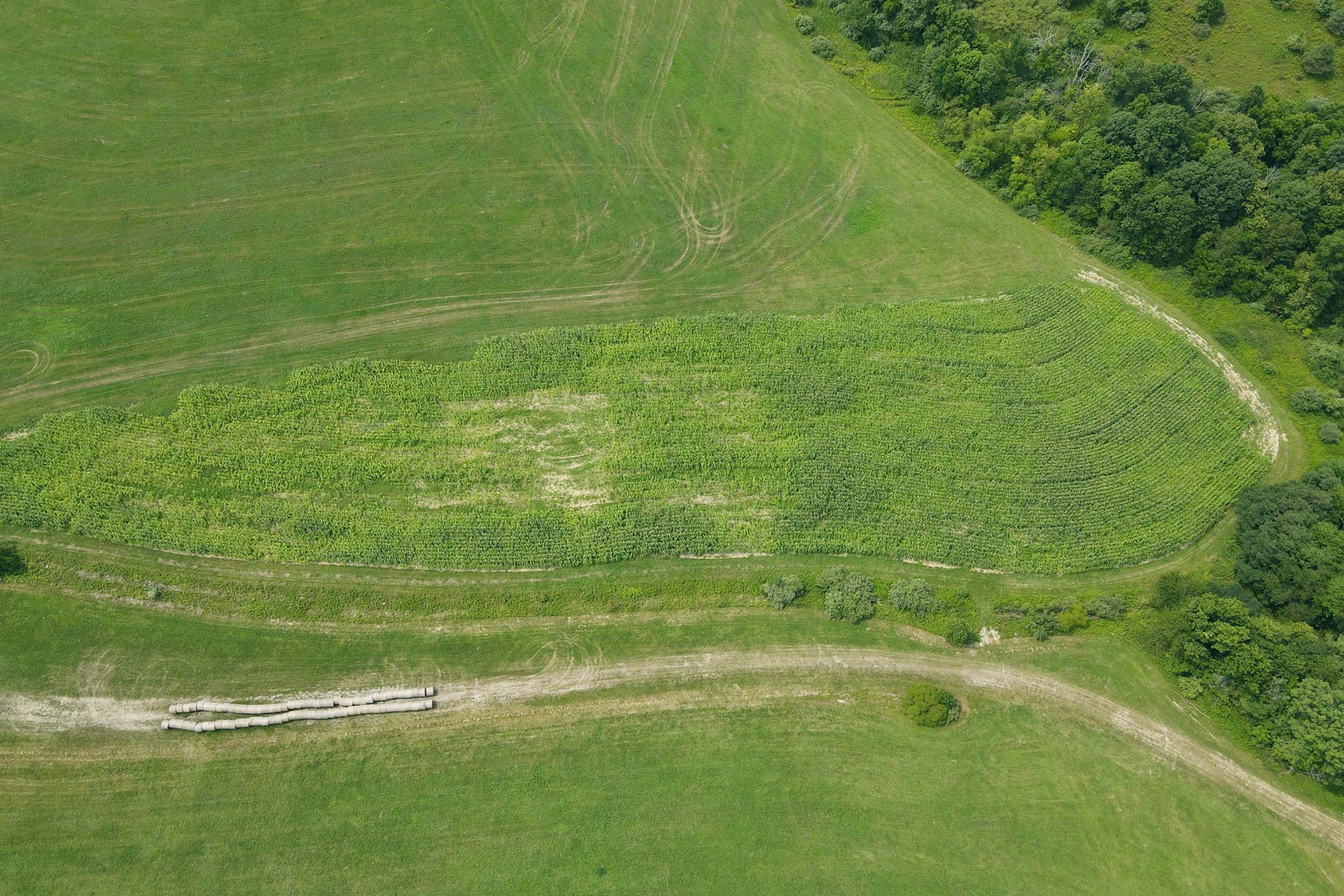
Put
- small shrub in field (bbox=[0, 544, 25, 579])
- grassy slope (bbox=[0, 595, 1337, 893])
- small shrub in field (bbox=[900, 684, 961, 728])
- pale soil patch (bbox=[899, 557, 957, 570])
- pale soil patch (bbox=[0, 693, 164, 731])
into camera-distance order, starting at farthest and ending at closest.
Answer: pale soil patch (bbox=[899, 557, 957, 570]) < small shrub in field (bbox=[0, 544, 25, 579]) < small shrub in field (bbox=[900, 684, 961, 728]) < pale soil patch (bbox=[0, 693, 164, 731]) < grassy slope (bbox=[0, 595, 1337, 893])

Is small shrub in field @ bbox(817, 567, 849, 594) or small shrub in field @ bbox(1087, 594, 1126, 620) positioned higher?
small shrub in field @ bbox(817, 567, 849, 594)

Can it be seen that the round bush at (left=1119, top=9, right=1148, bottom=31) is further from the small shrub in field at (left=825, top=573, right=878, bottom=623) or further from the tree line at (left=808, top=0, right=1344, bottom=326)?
the small shrub in field at (left=825, top=573, right=878, bottom=623)

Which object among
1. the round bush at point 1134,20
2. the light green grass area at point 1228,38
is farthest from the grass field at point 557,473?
the round bush at point 1134,20

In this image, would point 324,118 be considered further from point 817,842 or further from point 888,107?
point 817,842

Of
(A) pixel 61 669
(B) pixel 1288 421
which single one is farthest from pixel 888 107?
(A) pixel 61 669

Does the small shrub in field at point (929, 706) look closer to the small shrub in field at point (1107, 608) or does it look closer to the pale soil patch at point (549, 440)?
the small shrub in field at point (1107, 608)

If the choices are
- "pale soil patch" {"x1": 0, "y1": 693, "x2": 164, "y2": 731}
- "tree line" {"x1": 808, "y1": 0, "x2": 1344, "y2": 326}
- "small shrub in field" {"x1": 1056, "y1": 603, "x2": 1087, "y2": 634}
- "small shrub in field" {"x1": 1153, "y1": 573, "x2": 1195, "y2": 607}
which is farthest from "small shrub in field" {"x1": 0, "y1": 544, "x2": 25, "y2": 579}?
"tree line" {"x1": 808, "y1": 0, "x2": 1344, "y2": 326}

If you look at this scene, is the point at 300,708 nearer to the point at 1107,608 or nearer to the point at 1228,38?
the point at 1107,608
